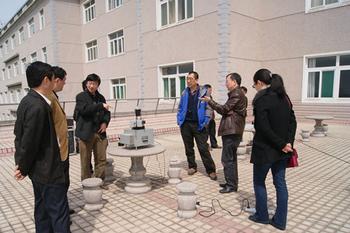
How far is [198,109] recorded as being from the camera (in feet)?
14.8

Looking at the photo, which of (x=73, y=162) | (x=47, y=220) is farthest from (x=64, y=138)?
(x=73, y=162)

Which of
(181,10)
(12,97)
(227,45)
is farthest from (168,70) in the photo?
(12,97)

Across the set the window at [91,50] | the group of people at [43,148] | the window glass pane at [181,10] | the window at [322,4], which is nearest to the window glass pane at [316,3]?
the window at [322,4]

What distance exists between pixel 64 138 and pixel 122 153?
140 cm

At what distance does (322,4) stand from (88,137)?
498 inches

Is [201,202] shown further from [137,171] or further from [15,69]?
[15,69]

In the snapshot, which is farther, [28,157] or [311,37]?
[311,37]

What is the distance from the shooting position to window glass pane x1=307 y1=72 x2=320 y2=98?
12.4m

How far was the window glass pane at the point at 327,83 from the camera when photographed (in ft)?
39.5

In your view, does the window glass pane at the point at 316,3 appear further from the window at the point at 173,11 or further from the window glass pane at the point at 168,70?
the window glass pane at the point at 168,70

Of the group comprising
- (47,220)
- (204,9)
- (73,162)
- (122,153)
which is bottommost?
(73,162)

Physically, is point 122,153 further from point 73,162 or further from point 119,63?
point 119,63

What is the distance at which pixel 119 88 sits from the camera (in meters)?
18.9

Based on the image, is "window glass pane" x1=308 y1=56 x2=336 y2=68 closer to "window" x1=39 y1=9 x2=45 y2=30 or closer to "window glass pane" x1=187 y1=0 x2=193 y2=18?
"window glass pane" x1=187 y1=0 x2=193 y2=18
